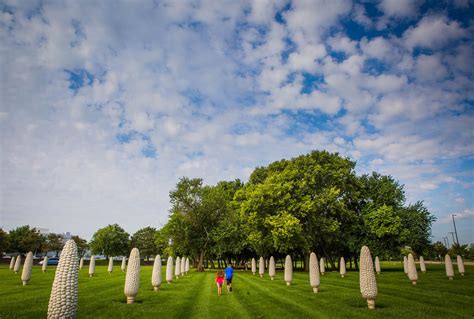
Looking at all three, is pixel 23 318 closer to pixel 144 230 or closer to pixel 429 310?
pixel 429 310

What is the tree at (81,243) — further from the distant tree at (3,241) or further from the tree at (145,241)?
the distant tree at (3,241)

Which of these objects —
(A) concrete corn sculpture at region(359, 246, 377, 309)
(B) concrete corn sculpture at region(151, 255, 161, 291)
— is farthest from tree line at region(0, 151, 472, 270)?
(A) concrete corn sculpture at region(359, 246, 377, 309)

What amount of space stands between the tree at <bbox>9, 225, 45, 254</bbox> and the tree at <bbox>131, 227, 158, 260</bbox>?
118 ft

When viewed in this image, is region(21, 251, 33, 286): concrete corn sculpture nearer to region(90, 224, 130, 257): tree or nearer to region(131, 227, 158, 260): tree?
region(90, 224, 130, 257): tree

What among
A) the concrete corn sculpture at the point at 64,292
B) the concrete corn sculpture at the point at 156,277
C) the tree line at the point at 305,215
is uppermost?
the tree line at the point at 305,215

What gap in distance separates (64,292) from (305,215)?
36.4 metres

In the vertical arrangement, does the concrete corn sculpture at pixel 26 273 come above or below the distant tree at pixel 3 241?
below

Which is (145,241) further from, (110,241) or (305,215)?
(305,215)

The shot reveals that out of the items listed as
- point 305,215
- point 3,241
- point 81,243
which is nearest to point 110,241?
point 81,243

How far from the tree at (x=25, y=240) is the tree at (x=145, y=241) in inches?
1418

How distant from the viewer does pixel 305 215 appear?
39625mm

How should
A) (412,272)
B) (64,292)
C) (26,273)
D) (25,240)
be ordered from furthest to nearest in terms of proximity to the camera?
(25,240) < (412,272) < (26,273) < (64,292)

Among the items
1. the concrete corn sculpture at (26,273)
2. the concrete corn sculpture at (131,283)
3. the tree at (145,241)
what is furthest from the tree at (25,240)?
the concrete corn sculpture at (131,283)

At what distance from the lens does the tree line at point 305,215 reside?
40.8 m
